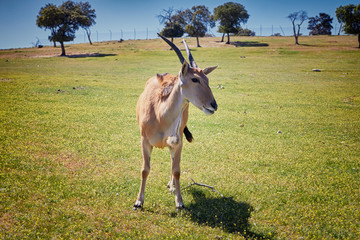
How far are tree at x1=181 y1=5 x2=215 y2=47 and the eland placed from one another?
75.3m

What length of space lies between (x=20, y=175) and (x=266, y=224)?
6149 mm

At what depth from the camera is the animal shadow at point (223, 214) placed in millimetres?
5098

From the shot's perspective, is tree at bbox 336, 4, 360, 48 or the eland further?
tree at bbox 336, 4, 360, 48

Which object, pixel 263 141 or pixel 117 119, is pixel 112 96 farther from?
pixel 263 141

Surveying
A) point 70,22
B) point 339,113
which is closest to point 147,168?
point 339,113

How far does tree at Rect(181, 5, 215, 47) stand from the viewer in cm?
8044

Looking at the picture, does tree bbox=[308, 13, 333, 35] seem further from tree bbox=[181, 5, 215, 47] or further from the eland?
the eland

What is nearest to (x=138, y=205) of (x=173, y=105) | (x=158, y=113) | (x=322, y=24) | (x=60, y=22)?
(x=158, y=113)

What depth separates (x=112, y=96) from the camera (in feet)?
59.5

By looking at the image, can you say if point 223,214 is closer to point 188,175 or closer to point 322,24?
point 188,175

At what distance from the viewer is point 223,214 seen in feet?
18.0

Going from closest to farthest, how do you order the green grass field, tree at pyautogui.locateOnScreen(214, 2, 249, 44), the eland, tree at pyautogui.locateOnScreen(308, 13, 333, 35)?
the eland
the green grass field
tree at pyautogui.locateOnScreen(214, 2, 249, 44)
tree at pyautogui.locateOnScreen(308, 13, 333, 35)

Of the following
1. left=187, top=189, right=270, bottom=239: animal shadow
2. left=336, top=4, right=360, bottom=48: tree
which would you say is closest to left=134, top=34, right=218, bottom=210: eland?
left=187, top=189, right=270, bottom=239: animal shadow

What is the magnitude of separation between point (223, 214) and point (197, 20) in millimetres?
85339
